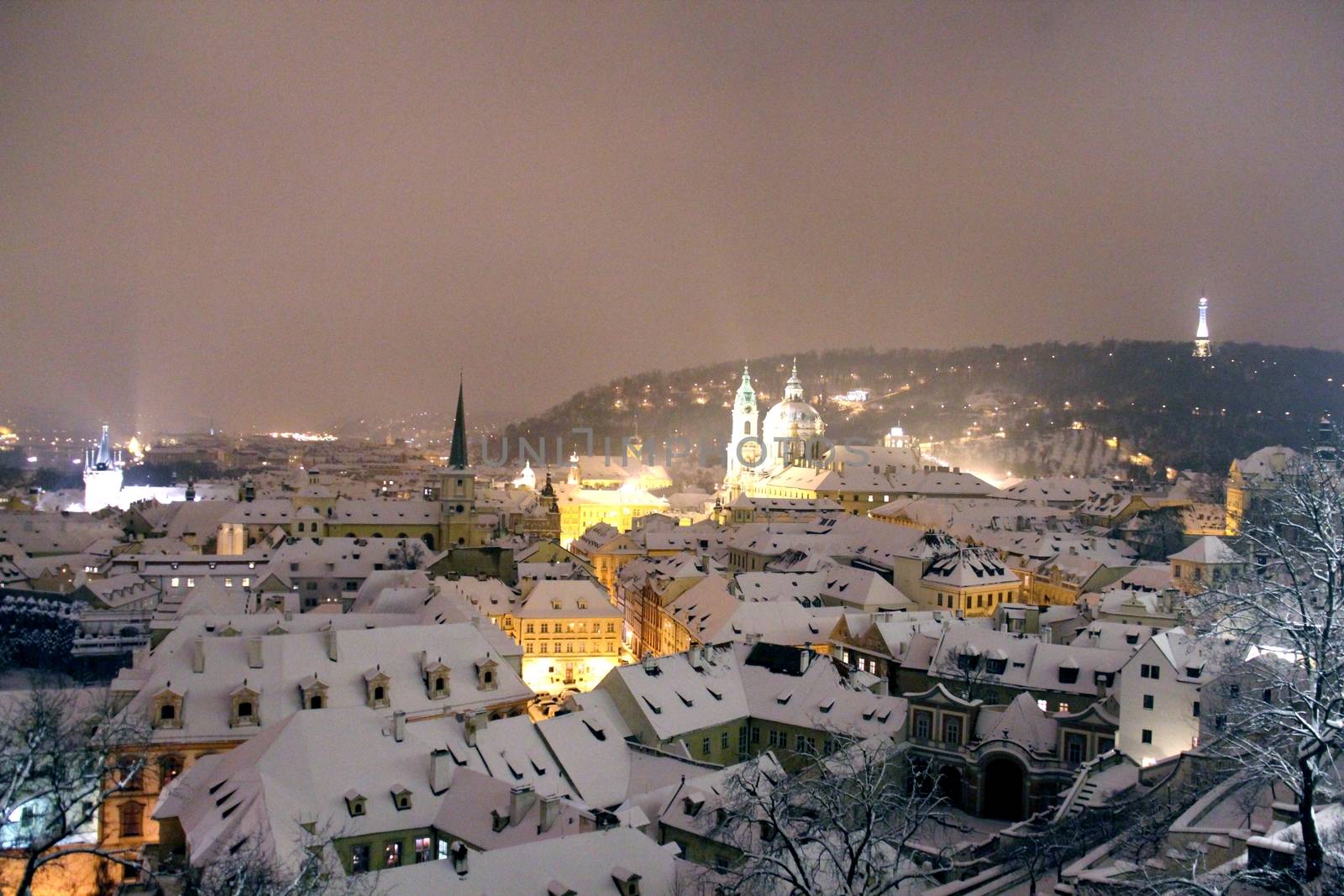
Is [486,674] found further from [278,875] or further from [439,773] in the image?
[278,875]

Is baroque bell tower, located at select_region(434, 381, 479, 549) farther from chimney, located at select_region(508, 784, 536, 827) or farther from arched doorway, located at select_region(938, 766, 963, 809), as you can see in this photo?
chimney, located at select_region(508, 784, 536, 827)

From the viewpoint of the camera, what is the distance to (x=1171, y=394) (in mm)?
155625

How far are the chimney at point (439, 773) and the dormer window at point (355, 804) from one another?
6.25ft

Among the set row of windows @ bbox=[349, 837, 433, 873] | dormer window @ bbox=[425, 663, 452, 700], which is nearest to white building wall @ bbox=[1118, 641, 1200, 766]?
row of windows @ bbox=[349, 837, 433, 873]

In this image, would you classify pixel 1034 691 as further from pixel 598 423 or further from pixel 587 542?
pixel 598 423

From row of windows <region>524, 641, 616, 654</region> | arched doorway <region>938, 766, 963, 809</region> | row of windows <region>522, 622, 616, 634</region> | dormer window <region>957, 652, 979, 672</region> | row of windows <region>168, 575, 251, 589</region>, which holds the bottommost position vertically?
arched doorway <region>938, 766, 963, 809</region>

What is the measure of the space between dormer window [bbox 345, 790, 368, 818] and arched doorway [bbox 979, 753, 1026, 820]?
62.1ft

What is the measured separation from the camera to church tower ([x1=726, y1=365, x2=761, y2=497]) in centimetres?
13638

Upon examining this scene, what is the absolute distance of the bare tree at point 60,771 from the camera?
1609 centimetres

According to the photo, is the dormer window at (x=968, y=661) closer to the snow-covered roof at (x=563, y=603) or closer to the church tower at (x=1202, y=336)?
the snow-covered roof at (x=563, y=603)

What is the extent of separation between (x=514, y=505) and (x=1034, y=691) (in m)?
76.1

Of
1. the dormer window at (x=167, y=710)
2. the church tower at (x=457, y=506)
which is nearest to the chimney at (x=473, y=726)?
the dormer window at (x=167, y=710)

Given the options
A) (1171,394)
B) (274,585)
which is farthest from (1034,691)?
(1171,394)

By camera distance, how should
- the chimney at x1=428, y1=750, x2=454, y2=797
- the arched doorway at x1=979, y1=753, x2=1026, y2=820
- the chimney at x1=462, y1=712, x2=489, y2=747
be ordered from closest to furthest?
the chimney at x1=428, y1=750, x2=454, y2=797 < the chimney at x1=462, y1=712, x2=489, y2=747 < the arched doorway at x1=979, y1=753, x2=1026, y2=820
